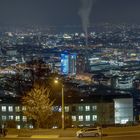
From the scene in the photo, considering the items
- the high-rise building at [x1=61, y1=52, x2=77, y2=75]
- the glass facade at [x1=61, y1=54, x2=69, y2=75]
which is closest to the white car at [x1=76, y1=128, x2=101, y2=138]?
the glass facade at [x1=61, y1=54, x2=69, y2=75]

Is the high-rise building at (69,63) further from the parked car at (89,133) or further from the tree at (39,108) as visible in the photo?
the parked car at (89,133)

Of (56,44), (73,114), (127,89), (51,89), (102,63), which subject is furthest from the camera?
(56,44)

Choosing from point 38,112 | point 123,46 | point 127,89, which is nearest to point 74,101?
point 38,112

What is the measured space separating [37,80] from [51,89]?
5.88 ft

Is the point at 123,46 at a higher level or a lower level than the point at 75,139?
higher

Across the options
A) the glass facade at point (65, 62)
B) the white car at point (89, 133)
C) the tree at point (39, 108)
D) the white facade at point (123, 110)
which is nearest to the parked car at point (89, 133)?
the white car at point (89, 133)

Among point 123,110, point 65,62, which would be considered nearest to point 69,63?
point 65,62

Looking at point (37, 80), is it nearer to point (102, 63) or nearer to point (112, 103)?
point (112, 103)

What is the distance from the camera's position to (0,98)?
65875mm

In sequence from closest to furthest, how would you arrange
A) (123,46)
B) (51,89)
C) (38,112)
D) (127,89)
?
(38,112)
(51,89)
(127,89)
(123,46)

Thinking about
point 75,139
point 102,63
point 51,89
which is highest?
point 102,63

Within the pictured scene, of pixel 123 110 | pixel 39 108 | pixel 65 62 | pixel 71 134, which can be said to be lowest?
pixel 71 134

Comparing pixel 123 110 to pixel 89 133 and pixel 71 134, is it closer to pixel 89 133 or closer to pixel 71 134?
pixel 71 134

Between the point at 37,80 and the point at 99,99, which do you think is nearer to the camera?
the point at 37,80
